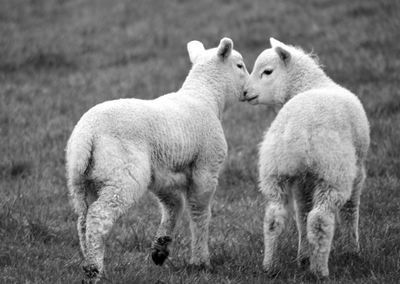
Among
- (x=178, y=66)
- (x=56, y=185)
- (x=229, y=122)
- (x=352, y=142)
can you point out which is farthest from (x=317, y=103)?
(x=178, y=66)

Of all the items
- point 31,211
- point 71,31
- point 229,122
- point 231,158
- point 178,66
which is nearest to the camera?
point 31,211

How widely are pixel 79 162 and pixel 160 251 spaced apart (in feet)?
3.39

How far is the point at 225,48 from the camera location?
625 centimetres

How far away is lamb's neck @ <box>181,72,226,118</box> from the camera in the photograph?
20.1ft

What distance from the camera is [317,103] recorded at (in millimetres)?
5281

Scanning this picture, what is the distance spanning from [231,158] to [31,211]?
8.38 ft

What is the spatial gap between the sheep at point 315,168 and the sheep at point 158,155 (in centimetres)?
62

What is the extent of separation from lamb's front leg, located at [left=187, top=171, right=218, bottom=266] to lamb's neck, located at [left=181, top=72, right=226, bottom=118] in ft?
2.36

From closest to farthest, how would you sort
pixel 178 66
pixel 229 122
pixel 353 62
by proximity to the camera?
pixel 229 122, pixel 353 62, pixel 178 66

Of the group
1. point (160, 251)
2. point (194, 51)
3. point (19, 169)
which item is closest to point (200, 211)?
point (160, 251)

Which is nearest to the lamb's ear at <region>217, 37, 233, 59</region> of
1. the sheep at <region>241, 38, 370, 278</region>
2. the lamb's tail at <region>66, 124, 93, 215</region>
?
the sheep at <region>241, 38, 370, 278</region>

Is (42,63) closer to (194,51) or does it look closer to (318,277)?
(194,51)

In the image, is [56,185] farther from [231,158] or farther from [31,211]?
[231,158]

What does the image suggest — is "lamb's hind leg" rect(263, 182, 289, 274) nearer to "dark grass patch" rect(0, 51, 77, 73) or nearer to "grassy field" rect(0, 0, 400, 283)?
"grassy field" rect(0, 0, 400, 283)
